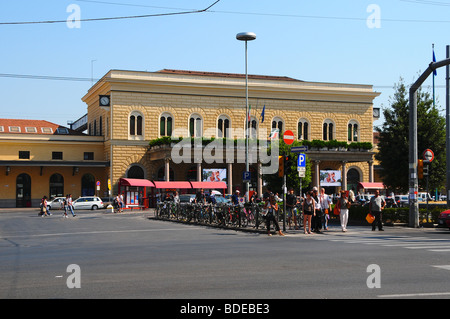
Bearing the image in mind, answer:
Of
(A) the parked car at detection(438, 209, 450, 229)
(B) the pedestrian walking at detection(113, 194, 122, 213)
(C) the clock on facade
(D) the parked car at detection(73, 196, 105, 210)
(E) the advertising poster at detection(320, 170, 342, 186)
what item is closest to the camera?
(A) the parked car at detection(438, 209, 450, 229)

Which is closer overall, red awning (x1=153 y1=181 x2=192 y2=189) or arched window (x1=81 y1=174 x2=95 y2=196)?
red awning (x1=153 y1=181 x2=192 y2=189)

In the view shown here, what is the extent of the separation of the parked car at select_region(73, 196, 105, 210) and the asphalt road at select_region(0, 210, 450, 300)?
37.8 meters

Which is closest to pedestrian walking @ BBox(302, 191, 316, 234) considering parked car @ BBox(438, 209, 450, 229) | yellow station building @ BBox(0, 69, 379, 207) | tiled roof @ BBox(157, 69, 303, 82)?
parked car @ BBox(438, 209, 450, 229)

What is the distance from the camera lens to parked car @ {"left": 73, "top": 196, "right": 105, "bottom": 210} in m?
58.2

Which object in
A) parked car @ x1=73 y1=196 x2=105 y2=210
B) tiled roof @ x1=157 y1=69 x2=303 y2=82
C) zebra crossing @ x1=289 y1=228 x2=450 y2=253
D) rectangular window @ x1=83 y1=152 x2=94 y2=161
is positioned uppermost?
tiled roof @ x1=157 y1=69 x2=303 y2=82

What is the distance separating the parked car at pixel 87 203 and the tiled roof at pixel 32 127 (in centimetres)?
1329

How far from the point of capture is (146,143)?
64938mm

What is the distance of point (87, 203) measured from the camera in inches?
2307

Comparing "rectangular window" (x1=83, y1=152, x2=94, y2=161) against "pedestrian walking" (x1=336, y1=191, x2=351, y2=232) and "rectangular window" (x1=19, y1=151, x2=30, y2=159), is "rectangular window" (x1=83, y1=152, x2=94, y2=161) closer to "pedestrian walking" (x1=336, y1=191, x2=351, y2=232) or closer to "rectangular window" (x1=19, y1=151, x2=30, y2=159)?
"rectangular window" (x1=19, y1=151, x2=30, y2=159)

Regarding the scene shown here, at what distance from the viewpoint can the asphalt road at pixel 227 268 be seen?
32.1ft

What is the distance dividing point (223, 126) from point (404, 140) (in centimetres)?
3280

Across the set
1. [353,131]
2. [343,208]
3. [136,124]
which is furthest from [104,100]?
[343,208]

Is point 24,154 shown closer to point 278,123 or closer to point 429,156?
point 278,123
